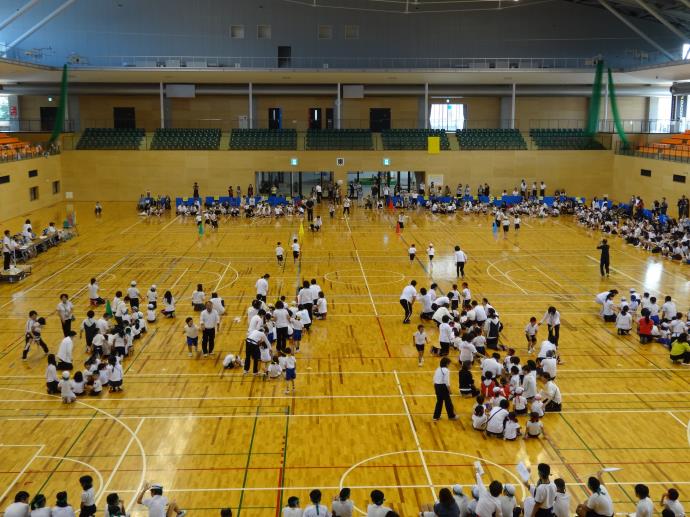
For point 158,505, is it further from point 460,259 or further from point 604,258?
point 604,258

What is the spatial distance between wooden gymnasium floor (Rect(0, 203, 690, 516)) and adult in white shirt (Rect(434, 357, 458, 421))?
427 millimetres

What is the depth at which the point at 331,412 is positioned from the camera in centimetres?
1900

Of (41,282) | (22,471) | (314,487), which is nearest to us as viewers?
(314,487)

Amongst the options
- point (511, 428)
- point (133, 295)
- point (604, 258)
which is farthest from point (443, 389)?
point (604, 258)

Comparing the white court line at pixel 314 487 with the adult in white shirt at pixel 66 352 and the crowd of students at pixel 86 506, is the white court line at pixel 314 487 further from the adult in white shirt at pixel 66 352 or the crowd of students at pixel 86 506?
the adult in white shirt at pixel 66 352

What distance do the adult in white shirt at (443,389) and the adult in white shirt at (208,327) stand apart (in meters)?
7.76

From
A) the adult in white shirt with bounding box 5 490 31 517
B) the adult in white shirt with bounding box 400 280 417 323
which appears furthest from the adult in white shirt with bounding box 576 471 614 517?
the adult in white shirt with bounding box 400 280 417 323

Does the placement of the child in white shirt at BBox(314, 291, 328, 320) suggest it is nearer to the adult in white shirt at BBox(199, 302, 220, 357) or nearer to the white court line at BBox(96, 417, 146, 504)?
the adult in white shirt at BBox(199, 302, 220, 357)

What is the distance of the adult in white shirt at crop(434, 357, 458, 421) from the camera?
18031 mm

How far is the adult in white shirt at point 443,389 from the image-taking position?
18.0 meters

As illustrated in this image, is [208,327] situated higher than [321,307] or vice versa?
[208,327]

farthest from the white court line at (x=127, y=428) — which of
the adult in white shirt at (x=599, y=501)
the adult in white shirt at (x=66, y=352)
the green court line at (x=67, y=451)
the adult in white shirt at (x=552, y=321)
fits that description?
the adult in white shirt at (x=552, y=321)

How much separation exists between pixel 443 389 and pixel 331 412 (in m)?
2.96

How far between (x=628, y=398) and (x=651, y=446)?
2.97 meters
